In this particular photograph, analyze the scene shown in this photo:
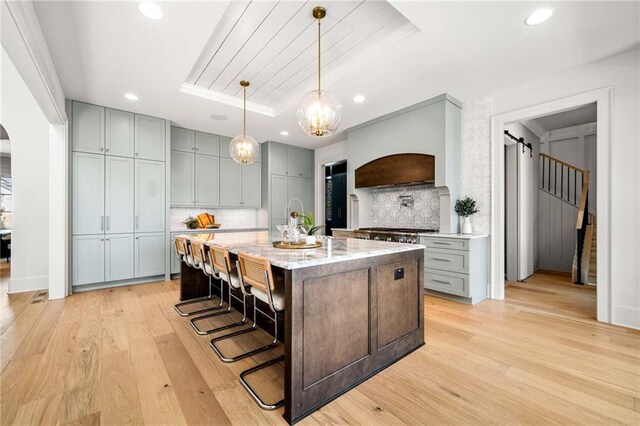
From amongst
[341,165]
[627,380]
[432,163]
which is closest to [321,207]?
[341,165]

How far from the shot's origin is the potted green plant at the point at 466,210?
3.75 m

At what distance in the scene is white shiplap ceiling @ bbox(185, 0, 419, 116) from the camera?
237cm

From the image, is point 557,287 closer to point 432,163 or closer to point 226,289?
point 432,163

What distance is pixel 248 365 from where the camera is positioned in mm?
2100

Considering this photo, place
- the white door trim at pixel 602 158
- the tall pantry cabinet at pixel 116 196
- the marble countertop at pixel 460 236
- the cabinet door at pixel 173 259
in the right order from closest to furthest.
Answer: the white door trim at pixel 602 158, the marble countertop at pixel 460 236, the tall pantry cabinet at pixel 116 196, the cabinet door at pixel 173 259

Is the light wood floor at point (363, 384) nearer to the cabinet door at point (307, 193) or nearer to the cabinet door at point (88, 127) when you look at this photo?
the cabinet door at point (88, 127)

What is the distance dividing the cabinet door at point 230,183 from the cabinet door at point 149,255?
1.40 m

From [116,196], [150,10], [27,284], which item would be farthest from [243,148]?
[27,284]

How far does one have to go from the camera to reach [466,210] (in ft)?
12.5

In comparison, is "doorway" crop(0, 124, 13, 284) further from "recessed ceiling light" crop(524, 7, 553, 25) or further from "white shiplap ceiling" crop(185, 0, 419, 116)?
"recessed ceiling light" crop(524, 7, 553, 25)

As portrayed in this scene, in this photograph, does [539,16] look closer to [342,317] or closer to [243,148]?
[342,317]

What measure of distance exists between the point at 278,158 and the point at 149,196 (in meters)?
2.63

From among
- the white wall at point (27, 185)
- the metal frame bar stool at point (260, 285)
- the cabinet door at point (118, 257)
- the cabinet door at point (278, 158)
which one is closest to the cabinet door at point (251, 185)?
the cabinet door at point (278, 158)

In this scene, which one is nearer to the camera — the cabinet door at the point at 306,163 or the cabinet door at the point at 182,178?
the cabinet door at the point at 182,178
